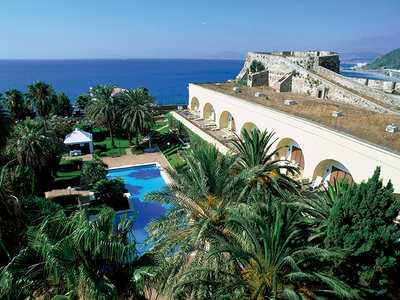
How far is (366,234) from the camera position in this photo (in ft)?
26.4

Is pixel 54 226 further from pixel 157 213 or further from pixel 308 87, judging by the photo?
pixel 308 87

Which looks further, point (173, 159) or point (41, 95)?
point (41, 95)

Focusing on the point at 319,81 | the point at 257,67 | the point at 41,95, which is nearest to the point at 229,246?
the point at 41,95

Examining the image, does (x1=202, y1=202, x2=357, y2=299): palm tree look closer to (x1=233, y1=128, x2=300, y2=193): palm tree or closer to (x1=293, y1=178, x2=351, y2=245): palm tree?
(x1=293, y1=178, x2=351, y2=245): palm tree

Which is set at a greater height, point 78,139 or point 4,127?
point 4,127

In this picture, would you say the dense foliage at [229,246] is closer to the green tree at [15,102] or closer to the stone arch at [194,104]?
the stone arch at [194,104]

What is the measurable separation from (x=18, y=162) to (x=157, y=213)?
1067 centimetres

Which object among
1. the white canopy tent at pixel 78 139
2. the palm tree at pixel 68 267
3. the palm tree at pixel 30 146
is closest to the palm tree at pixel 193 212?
the palm tree at pixel 68 267

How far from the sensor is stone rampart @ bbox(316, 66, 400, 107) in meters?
26.7

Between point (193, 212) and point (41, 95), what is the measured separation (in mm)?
27186

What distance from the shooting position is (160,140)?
34.4 metres

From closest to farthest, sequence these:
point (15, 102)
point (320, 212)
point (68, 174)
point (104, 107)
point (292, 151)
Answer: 1. point (320, 212)
2. point (292, 151)
3. point (68, 174)
4. point (104, 107)
5. point (15, 102)

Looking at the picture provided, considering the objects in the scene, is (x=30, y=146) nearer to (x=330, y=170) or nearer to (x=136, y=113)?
(x=136, y=113)

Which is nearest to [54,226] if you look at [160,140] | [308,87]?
[160,140]
